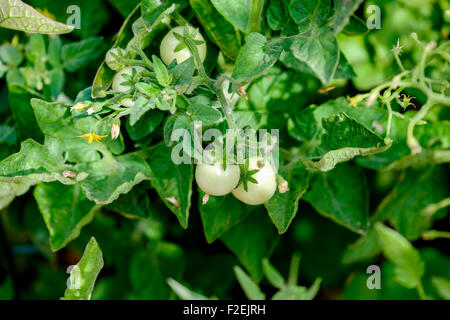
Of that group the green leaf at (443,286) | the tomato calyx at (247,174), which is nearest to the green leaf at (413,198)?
the green leaf at (443,286)

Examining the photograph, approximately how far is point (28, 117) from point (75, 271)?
240 millimetres

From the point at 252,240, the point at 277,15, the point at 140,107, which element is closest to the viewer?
the point at 140,107

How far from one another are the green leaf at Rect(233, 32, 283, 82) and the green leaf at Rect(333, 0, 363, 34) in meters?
0.07

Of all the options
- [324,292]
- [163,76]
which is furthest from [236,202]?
[324,292]

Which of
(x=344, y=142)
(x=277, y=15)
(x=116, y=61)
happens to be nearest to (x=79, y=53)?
(x=116, y=61)

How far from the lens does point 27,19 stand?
54 centimetres

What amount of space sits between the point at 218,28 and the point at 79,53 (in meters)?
0.24

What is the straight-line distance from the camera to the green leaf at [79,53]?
0.73 meters

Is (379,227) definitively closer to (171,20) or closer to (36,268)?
(171,20)

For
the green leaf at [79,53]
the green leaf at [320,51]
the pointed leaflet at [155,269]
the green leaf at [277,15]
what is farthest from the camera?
the pointed leaflet at [155,269]

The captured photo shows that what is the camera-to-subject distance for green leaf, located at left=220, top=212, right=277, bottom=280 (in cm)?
75

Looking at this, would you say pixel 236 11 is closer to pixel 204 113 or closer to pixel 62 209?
pixel 204 113

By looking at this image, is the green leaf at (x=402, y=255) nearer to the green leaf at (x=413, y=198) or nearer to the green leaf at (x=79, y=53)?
the green leaf at (x=413, y=198)

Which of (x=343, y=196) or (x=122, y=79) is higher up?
(x=122, y=79)
